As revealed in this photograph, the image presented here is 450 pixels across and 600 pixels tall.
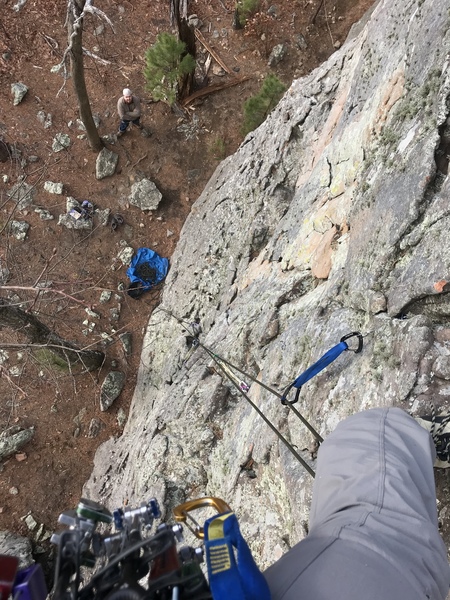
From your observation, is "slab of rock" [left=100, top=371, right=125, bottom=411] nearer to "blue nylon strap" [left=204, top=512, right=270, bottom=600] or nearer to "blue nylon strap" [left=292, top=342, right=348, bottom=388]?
"blue nylon strap" [left=292, top=342, right=348, bottom=388]

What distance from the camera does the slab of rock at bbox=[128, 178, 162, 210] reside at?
26.9ft

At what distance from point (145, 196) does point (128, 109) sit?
168cm

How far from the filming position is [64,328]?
7590 millimetres

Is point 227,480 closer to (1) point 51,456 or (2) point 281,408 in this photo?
(2) point 281,408

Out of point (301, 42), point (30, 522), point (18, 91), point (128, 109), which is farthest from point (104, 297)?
point (301, 42)

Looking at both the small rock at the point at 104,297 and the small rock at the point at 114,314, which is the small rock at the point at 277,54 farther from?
the small rock at the point at 114,314

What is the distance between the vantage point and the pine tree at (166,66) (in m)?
7.45

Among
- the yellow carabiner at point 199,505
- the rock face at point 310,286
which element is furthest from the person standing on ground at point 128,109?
the yellow carabiner at point 199,505

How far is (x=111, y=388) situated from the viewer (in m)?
7.29

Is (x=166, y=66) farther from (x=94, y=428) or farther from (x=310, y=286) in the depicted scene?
(x=94, y=428)

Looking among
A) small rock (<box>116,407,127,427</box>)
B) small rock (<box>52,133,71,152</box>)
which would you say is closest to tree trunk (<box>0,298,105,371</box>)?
small rock (<box>116,407,127,427</box>)

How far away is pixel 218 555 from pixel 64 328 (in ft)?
23.5

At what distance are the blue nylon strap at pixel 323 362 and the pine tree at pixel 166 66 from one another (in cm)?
700

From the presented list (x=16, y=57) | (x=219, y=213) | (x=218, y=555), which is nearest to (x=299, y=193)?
(x=219, y=213)
